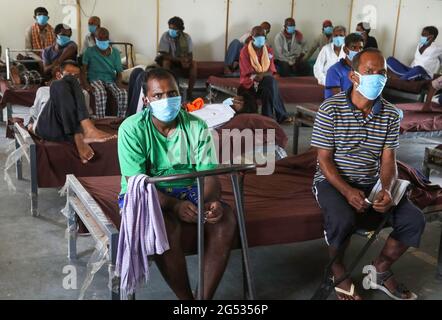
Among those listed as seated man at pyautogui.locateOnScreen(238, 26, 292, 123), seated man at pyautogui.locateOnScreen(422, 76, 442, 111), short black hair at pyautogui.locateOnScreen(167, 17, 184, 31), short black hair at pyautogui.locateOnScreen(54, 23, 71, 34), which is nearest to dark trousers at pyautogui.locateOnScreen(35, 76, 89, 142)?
seated man at pyautogui.locateOnScreen(238, 26, 292, 123)

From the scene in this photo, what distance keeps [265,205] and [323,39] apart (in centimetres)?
671

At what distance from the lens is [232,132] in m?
4.10

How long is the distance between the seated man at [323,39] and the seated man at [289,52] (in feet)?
0.83

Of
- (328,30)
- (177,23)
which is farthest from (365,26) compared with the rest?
(177,23)

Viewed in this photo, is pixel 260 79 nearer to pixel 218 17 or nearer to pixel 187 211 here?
pixel 218 17

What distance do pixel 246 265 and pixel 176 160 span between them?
54cm

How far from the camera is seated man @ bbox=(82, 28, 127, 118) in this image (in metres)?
5.62

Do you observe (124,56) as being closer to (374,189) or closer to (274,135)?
(274,135)

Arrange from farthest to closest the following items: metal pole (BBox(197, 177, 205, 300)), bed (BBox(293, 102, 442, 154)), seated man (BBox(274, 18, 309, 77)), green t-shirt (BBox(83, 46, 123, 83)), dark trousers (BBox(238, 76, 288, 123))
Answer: seated man (BBox(274, 18, 309, 77))
dark trousers (BBox(238, 76, 288, 123))
green t-shirt (BBox(83, 46, 123, 83))
bed (BBox(293, 102, 442, 154))
metal pole (BBox(197, 177, 205, 300))

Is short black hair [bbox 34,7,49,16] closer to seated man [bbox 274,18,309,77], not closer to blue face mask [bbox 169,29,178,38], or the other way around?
blue face mask [bbox 169,29,178,38]

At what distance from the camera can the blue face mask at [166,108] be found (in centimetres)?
235

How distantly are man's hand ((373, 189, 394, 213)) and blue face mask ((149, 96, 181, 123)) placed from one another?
0.96 metres

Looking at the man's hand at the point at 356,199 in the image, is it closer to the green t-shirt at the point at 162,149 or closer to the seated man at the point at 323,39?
the green t-shirt at the point at 162,149
